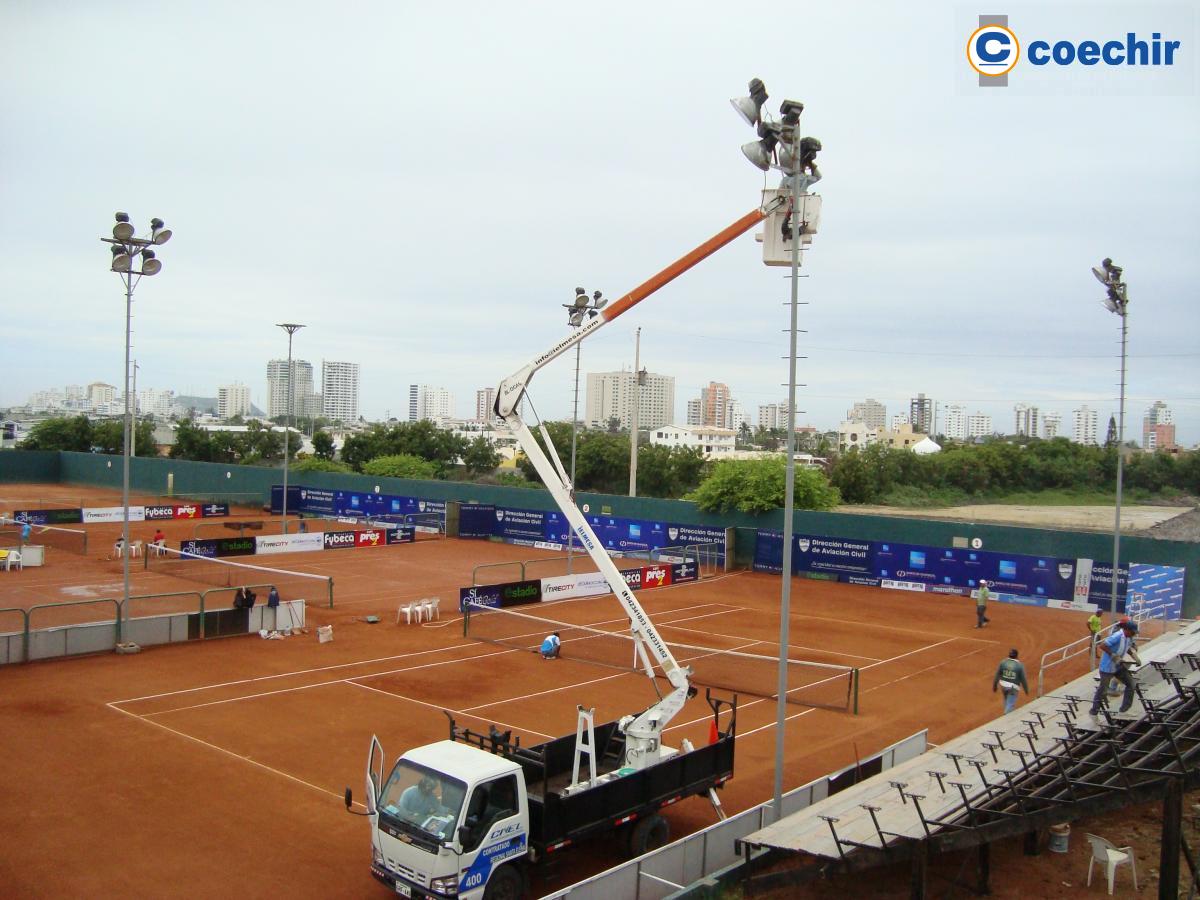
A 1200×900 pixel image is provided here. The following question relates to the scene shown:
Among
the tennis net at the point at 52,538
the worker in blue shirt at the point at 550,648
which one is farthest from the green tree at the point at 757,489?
the tennis net at the point at 52,538

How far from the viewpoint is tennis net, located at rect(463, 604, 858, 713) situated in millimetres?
23797

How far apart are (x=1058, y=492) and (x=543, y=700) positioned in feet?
209

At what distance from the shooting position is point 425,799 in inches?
457

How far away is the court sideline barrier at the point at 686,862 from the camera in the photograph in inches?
443

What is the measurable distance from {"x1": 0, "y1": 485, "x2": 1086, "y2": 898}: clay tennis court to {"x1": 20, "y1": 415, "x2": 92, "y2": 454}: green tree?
75.2 metres

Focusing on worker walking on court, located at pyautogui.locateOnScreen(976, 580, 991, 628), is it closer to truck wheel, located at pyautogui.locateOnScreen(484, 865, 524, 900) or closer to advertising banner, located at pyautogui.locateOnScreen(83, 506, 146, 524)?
truck wheel, located at pyautogui.locateOnScreen(484, 865, 524, 900)

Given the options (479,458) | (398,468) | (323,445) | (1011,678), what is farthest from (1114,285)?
(323,445)

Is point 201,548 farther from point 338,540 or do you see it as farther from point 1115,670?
point 1115,670

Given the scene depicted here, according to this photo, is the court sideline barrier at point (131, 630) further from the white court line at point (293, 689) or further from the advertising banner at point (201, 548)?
the advertising banner at point (201, 548)

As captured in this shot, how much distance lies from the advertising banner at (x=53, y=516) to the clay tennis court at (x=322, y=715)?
1655 cm

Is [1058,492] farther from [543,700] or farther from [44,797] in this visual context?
[44,797]

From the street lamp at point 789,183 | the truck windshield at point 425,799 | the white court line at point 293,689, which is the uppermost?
the street lamp at point 789,183

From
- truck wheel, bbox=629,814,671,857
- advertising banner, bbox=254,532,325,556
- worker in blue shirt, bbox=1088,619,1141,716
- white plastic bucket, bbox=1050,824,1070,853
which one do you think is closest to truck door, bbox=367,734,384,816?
truck wheel, bbox=629,814,671,857

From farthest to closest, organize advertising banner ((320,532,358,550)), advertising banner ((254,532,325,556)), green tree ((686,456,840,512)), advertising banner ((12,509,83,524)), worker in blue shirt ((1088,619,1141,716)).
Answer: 1. advertising banner ((12,509,83,524))
2. green tree ((686,456,840,512))
3. advertising banner ((320,532,358,550))
4. advertising banner ((254,532,325,556))
5. worker in blue shirt ((1088,619,1141,716))
